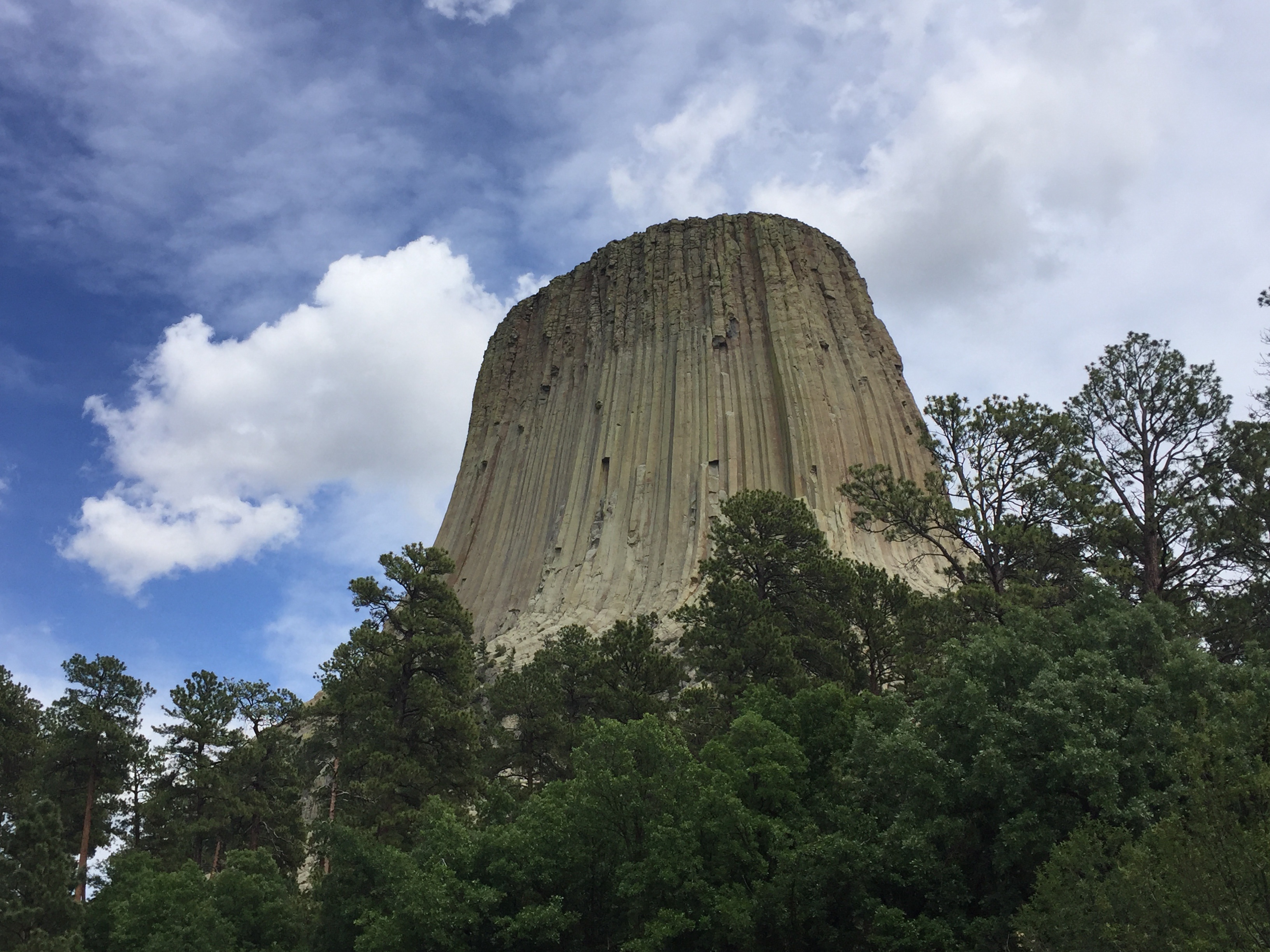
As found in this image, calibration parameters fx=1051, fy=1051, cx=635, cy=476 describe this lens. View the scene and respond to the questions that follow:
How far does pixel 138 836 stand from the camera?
27609 millimetres

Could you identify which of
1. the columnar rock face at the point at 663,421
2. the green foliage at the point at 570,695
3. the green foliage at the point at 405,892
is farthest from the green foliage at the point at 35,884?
the columnar rock face at the point at 663,421

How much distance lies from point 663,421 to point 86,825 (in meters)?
30.2

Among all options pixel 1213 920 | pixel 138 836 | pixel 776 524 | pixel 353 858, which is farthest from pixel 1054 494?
pixel 138 836

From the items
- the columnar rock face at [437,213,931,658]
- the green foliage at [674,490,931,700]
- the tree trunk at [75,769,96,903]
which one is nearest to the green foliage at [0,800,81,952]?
the tree trunk at [75,769,96,903]

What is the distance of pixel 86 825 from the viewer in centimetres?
2631

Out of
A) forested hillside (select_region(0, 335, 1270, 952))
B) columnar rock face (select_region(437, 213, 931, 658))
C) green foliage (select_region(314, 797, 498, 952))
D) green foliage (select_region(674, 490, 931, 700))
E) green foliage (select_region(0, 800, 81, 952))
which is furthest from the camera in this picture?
columnar rock face (select_region(437, 213, 931, 658))

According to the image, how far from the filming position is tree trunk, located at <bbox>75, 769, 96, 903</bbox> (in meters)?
24.6

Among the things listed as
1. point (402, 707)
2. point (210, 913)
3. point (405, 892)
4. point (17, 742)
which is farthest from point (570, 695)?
point (17, 742)

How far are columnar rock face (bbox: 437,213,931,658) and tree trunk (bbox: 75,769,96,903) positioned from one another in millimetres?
17100

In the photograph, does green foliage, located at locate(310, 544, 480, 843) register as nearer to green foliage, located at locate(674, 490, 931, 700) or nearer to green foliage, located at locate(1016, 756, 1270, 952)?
green foliage, located at locate(674, 490, 931, 700)

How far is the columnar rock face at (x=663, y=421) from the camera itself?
1791 inches

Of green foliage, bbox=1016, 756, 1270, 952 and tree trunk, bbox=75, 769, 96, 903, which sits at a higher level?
tree trunk, bbox=75, 769, 96, 903

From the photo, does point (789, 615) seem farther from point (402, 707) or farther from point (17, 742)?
point (17, 742)

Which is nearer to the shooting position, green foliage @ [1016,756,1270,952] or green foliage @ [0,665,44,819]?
green foliage @ [1016,756,1270,952]
